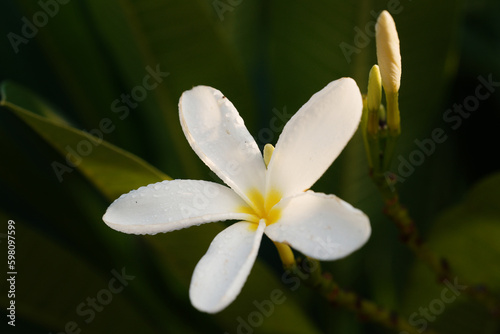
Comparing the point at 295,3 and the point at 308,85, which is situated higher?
the point at 295,3

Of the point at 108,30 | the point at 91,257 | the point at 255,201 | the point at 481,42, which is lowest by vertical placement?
the point at 481,42

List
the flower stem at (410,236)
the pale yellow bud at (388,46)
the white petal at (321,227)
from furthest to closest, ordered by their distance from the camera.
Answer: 1. the flower stem at (410,236)
2. the pale yellow bud at (388,46)
3. the white petal at (321,227)

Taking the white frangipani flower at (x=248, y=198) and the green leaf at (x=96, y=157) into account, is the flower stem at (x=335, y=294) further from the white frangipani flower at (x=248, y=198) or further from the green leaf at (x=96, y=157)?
the green leaf at (x=96, y=157)

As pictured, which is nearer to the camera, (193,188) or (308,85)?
(193,188)

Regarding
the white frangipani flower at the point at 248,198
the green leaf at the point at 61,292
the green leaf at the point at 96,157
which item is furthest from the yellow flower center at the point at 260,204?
the green leaf at the point at 61,292

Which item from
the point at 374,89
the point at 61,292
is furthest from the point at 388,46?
the point at 61,292

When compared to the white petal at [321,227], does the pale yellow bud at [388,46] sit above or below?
above

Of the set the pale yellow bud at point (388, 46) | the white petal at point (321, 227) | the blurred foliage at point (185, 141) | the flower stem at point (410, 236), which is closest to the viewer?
the white petal at point (321, 227)

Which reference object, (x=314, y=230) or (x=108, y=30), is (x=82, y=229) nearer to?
(x=108, y=30)

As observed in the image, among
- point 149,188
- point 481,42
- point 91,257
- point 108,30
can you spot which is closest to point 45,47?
point 108,30
